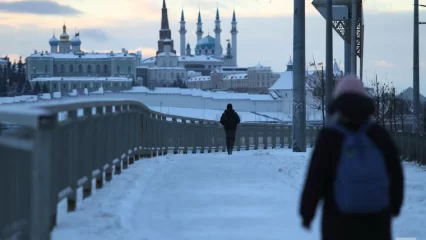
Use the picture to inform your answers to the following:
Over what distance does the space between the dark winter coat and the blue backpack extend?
53mm

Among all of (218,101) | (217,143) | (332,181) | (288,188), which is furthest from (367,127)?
(218,101)

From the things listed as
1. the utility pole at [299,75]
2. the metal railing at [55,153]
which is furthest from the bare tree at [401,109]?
the metal railing at [55,153]

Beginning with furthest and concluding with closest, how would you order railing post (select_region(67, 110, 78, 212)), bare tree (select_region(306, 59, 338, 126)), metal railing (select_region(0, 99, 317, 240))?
bare tree (select_region(306, 59, 338, 126)) < railing post (select_region(67, 110, 78, 212)) < metal railing (select_region(0, 99, 317, 240))

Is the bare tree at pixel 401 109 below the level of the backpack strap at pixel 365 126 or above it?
below

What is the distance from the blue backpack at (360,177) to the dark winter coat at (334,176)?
5cm

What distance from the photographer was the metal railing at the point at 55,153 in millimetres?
7688

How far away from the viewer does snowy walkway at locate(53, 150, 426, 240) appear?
401 inches

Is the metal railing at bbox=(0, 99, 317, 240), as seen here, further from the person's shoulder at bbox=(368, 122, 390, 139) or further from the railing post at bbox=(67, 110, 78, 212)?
Result: the person's shoulder at bbox=(368, 122, 390, 139)

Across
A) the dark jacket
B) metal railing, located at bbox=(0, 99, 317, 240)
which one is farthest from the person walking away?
metal railing, located at bbox=(0, 99, 317, 240)

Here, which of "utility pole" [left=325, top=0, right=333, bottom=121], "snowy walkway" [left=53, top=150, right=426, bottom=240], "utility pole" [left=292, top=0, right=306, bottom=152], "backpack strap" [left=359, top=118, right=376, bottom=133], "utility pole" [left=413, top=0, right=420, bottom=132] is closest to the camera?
"backpack strap" [left=359, top=118, right=376, bottom=133]

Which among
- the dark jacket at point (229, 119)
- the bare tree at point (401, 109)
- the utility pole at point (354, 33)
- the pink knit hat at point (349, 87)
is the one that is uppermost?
the utility pole at point (354, 33)

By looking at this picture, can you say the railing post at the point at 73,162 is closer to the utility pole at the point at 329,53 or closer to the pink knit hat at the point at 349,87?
the pink knit hat at the point at 349,87

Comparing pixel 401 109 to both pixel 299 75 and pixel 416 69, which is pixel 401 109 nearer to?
pixel 416 69

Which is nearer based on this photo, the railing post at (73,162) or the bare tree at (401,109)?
the railing post at (73,162)
